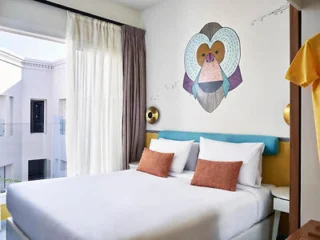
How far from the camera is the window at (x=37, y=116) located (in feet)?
10.7

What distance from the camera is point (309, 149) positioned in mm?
1337

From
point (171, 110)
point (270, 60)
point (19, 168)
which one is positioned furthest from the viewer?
point (171, 110)

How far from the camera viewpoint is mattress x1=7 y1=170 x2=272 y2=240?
4.82ft

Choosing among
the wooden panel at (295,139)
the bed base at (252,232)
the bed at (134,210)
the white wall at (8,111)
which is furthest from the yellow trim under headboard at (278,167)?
the white wall at (8,111)

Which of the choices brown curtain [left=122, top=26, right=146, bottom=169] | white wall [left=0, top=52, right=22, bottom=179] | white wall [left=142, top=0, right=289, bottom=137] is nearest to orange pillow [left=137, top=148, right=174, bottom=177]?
white wall [left=142, top=0, right=289, bottom=137]

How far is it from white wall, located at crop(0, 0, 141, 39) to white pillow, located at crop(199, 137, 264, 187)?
7.56 feet

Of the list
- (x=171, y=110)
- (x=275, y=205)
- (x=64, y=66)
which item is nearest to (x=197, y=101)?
(x=171, y=110)

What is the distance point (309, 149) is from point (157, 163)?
176cm

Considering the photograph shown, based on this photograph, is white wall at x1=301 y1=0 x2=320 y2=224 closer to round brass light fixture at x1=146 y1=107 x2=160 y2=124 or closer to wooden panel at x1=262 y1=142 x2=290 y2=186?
wooden panel at x1=262 y1=142 x2=290 y2=186

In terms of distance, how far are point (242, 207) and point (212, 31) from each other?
1.99 m

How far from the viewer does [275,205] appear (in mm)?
2123

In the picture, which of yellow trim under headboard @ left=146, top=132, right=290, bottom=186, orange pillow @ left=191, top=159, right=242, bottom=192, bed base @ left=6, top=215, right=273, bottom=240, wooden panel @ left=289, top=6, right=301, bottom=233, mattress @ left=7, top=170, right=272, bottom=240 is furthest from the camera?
yellow trim under headboard @ left=146, top=132, right=290, bottom=186

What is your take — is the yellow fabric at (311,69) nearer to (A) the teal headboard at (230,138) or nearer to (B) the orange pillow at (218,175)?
(B) the orange pillow at (218,175)

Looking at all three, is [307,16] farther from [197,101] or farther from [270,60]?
[197,101]
